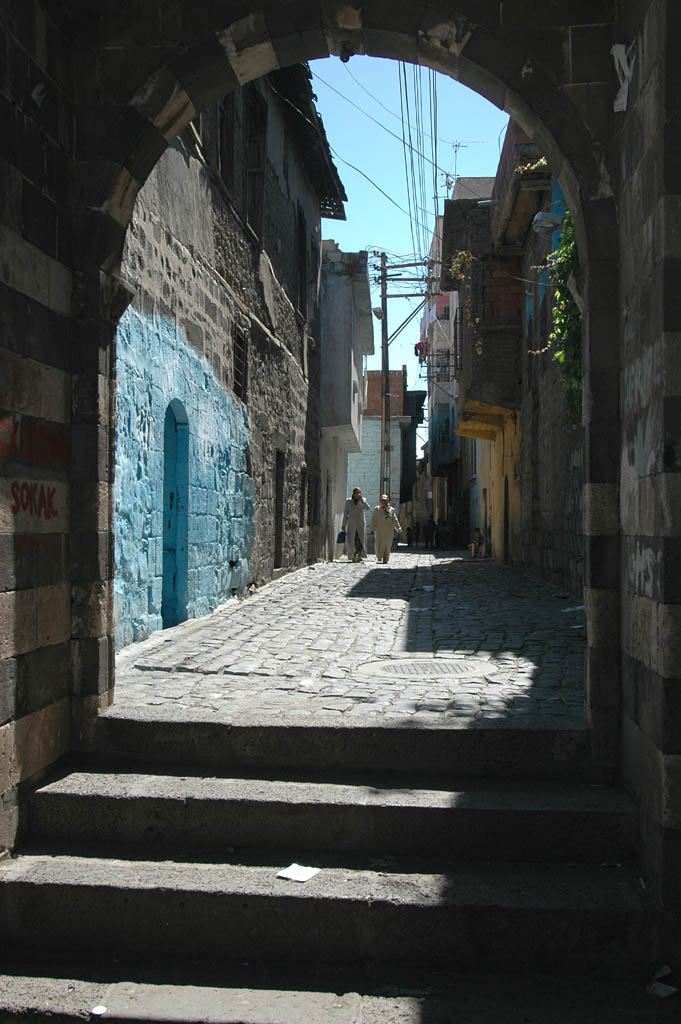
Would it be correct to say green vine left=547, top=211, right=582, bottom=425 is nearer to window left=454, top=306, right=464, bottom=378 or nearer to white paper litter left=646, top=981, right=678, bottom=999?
white paper litter left=646, top=981, right=678, bottom=999

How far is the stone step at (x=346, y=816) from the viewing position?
11.6ft

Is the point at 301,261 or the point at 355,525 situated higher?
the point at 301,261

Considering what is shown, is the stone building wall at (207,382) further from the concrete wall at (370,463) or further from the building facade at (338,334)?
the concrete wall at (370,463)

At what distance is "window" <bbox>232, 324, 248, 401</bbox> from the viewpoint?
35.1 ft

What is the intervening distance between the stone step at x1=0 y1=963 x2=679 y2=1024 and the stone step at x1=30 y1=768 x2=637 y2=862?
0.53m

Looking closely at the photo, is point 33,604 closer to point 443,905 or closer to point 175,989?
point 175,989

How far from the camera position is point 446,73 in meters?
4.23

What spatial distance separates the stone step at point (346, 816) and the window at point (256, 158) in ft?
31.0

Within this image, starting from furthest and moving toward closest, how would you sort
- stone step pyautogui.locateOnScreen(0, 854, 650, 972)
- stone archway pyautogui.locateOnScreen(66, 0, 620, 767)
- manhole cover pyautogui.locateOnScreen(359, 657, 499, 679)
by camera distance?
1. manhole cover pyautogui.locateOnScreen(359, 657, 499, 679)
2. stone archway pyautogui.locateOnScreen(66, 0, 620, 767)
3. stone step pyautogui.locateOnScreen(0, 854, 650, 972)

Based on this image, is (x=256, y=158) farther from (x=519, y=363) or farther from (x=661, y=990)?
(x=661, y=990)

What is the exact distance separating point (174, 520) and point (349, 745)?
4606mm

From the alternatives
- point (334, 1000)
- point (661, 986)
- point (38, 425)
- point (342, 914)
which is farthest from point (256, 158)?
point (661, 986)

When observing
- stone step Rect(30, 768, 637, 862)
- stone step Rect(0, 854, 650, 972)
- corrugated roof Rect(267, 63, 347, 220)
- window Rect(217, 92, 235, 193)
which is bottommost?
stone step Rect(0, 854, 650, 972)

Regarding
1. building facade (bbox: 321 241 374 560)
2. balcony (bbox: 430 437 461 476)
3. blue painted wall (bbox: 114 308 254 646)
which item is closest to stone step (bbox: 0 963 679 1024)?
blue painted wall (bbox: 114 308 254 646)
